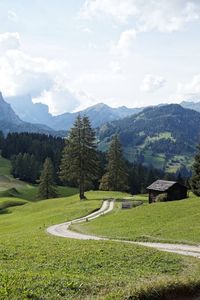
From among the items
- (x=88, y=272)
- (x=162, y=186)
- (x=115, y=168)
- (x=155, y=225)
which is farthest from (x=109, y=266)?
(x=115, y=168)

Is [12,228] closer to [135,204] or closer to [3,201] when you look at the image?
[135,204]

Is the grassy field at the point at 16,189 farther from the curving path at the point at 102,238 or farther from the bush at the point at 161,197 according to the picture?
the curving path at the point at 102,238

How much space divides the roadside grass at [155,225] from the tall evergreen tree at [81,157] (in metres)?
24.7

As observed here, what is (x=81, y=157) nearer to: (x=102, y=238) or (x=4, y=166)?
(x=102, y=238)

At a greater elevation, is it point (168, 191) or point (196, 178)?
point (196, 178)

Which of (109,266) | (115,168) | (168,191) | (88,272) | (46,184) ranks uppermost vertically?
(115,168)

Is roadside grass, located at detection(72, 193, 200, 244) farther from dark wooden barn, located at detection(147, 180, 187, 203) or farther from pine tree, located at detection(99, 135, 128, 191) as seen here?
pine tree, located at detection(99, 135, 128, 191)

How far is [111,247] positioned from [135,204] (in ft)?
131

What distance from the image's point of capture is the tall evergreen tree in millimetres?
80500

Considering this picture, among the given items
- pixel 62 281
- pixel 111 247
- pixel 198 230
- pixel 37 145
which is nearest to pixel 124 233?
pixel 198 230

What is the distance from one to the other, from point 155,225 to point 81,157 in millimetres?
37381

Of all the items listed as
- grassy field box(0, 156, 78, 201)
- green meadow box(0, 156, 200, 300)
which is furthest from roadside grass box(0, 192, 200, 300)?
grassy field box(0, 156, 78, 201)

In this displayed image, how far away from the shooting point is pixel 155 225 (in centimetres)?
4475

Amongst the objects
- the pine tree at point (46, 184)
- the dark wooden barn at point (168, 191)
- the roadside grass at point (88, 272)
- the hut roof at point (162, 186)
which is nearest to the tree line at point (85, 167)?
the pine tree at point (46, 184)
